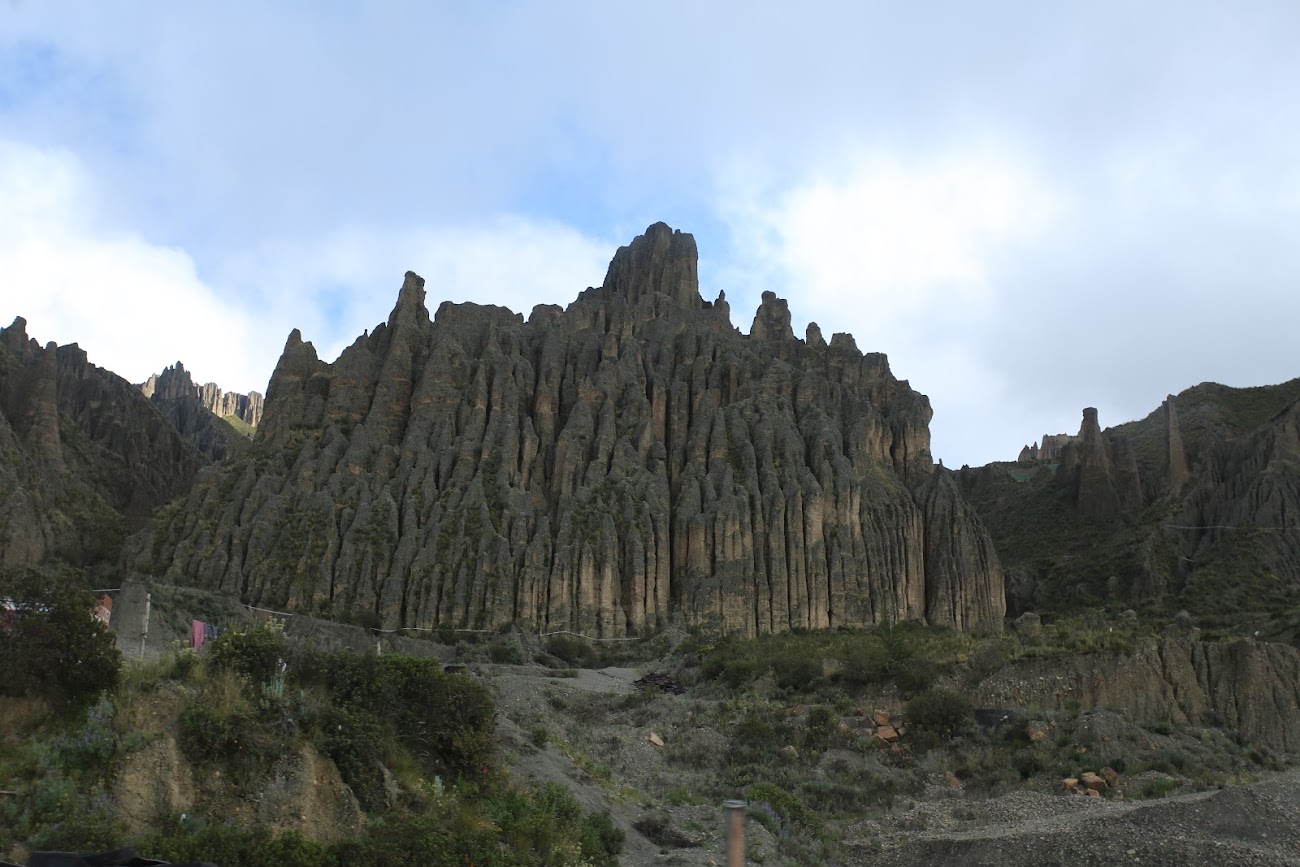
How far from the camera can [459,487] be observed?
7644 cm

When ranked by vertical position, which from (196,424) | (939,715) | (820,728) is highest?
(196,424)

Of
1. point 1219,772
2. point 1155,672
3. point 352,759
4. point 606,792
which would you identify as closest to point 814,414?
point 1155,672

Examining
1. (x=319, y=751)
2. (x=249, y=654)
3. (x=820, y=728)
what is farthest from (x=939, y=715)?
(x=249, y=654)

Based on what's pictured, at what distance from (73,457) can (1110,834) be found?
3329 inches

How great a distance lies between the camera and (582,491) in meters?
78.7

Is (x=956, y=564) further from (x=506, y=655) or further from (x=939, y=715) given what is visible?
(x=939, y=715)

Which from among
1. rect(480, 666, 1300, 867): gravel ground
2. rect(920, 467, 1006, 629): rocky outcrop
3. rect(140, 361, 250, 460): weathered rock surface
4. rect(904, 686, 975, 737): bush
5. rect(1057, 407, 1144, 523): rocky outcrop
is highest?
rect(140, 361, 250, 460): weathered rock surface

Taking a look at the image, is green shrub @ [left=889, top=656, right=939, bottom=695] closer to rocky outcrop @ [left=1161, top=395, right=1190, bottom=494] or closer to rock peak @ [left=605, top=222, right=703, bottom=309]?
rocky outcrop @ [left=1161, top=395, right=1190, bottom=494]

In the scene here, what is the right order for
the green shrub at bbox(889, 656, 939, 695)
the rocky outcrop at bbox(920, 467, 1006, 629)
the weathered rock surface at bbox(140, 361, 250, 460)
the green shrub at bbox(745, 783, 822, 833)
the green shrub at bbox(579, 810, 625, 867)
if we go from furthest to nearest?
the weathered rock surface at bbox(140, 361, 250, 460)
the rocky outcrop at bbox(920, 467, 1006, 629)
the green shrub at bbox(889, 656, 939, 695)
the green shrub at bbox(745, 783, 822, 833)
the green shrub at bbox(579, 810, 625, 867)

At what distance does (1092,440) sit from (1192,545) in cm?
1639

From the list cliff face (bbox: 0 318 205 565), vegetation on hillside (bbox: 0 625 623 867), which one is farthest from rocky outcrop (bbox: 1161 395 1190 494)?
vegetation on hillside (bbox: 0 625 623 867)

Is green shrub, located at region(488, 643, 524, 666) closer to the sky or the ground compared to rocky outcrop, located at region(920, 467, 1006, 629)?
closer to the ground

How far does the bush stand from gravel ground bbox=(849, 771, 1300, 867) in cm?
817

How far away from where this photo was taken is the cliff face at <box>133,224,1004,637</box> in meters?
70.9
